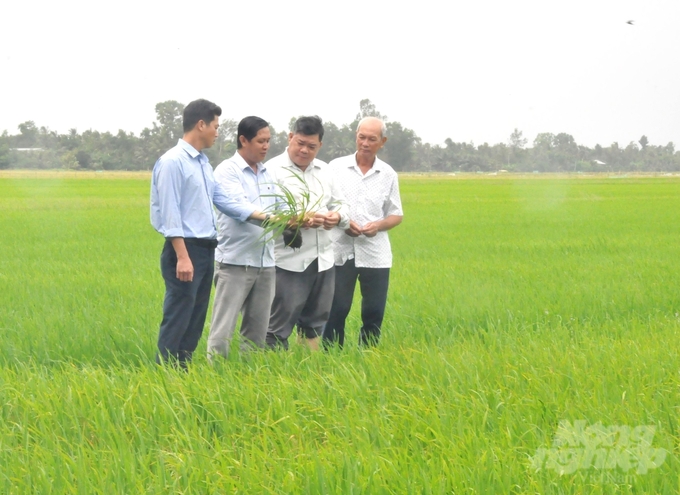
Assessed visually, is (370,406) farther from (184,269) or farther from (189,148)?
(189,148)

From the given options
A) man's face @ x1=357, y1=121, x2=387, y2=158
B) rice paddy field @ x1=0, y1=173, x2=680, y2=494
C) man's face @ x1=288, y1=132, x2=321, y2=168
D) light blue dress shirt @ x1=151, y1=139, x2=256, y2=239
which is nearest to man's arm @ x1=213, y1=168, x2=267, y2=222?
light blue dress shirt @ x1=151, y1=139, x2=256, y2=239

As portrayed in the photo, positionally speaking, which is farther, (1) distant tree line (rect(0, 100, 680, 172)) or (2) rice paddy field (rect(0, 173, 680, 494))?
(1) distant tree line (rect(0, 100, 680, 172))

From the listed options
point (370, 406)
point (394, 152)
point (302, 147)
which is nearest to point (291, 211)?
point (302, 147)

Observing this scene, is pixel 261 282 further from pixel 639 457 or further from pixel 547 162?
pixel 547 162

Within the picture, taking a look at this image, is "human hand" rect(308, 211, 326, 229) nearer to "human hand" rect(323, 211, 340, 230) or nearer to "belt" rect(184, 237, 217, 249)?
"human hand" rect(323, 211, 340, 230)

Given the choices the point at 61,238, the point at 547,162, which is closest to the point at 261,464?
the point at 61,238

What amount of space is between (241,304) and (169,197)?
2.41 feet

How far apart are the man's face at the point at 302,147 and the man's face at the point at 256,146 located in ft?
0.56

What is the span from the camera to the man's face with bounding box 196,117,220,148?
452 cm

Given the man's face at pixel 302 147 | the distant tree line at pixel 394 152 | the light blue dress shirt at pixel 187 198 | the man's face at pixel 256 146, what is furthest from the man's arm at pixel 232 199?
the distant tree line at pixel 394 152

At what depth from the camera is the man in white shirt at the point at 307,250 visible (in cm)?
480

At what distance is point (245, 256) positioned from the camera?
4.66m

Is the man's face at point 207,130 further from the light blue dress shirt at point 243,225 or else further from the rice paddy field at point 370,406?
the rice paddy field at point 370,406

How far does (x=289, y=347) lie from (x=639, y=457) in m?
2.50
